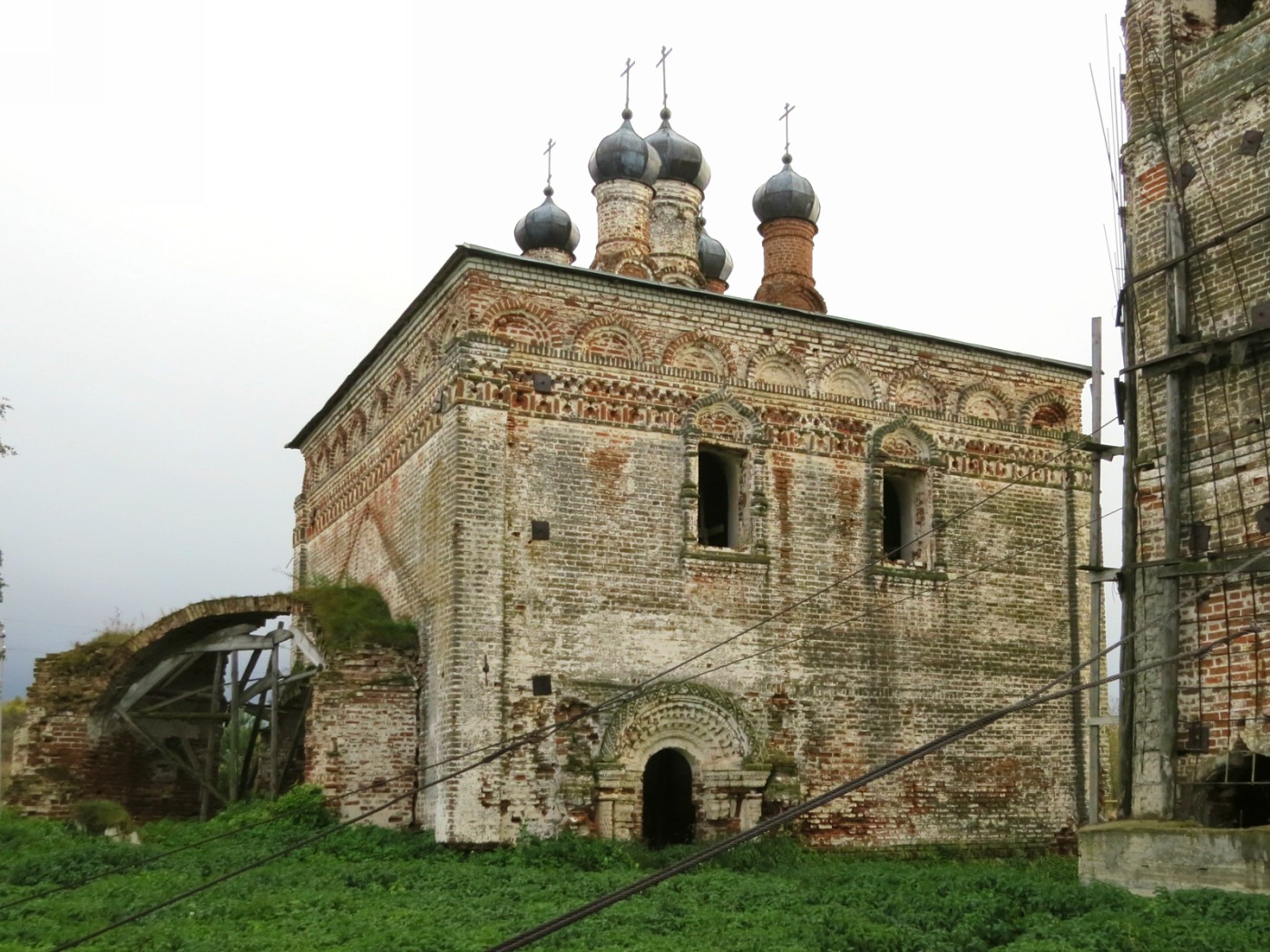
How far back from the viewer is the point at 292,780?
16.7m

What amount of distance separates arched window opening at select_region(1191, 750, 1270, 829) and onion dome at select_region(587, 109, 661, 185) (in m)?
11.1

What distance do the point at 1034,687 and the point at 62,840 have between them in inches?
407

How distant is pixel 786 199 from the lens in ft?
61.3

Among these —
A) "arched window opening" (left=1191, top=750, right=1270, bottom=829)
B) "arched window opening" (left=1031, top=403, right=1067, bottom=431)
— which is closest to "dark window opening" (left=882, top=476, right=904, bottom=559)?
"arched window opening" (left=1031, top=403, right=1067, bottom=431)

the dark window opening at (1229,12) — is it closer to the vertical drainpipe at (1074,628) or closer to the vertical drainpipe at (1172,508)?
the vertical drainpipe at (1172,508)

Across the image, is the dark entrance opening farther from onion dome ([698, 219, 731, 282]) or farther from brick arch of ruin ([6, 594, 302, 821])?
onion dome ([698, 219, 731, 282])

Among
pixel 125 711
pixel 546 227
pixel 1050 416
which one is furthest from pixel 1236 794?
pixel 546 227

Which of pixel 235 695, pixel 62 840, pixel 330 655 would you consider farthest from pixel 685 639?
pixel 62 840

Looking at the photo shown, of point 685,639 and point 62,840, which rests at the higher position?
point 685,639

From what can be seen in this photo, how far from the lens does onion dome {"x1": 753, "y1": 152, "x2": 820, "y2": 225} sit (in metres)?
18.7

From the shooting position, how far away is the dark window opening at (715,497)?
14977 millimetres

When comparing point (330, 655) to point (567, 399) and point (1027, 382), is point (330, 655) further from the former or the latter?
point (1027, 382)

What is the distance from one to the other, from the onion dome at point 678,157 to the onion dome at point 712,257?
3.18 metres

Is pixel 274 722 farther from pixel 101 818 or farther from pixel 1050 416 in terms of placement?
pixel 1050 416
